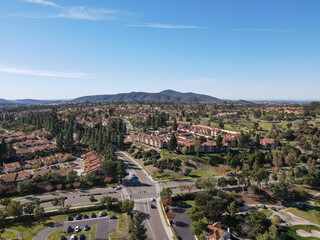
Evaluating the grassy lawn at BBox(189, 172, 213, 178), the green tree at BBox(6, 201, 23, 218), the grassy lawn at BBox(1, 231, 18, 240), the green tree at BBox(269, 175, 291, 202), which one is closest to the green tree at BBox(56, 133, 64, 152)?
the green tree at BBox(6, 201, 23, 218)

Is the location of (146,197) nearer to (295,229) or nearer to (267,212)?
(267,212)

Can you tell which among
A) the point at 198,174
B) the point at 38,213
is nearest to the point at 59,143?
the point at 38,213

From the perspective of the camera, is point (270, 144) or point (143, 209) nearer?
point (143, 209)

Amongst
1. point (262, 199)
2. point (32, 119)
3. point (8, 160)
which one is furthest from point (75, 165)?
point (32, 119)

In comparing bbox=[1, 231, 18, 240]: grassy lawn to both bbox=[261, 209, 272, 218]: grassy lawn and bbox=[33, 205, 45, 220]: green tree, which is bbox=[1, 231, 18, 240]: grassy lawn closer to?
bbox=[33, 205, 45, 220]: green tree

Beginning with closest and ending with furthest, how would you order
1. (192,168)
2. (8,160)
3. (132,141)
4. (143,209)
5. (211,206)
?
(211,206), (143,209), (192,168), (8,160), (132,141)

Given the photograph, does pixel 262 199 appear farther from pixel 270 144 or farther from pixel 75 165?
pixel 75 165
